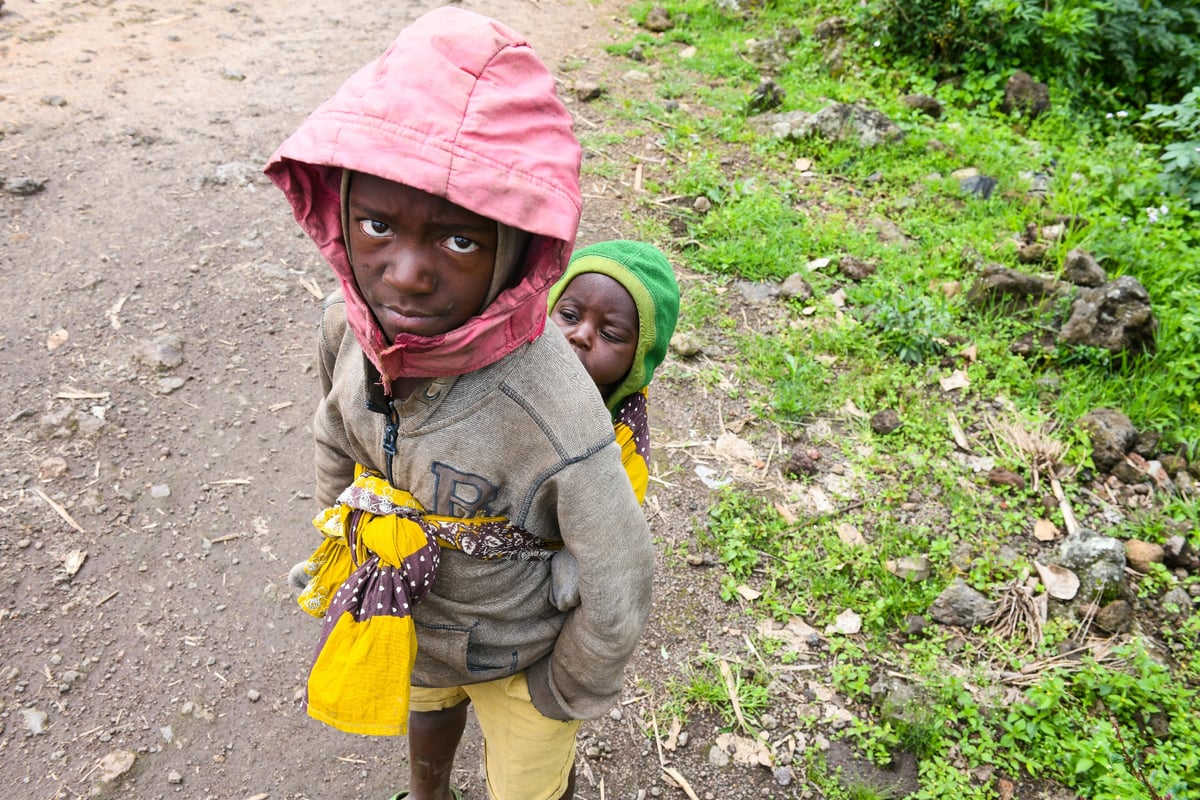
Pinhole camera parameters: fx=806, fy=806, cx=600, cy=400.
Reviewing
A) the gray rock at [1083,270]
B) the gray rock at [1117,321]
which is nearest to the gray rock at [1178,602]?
the gray rock at [1117,321]

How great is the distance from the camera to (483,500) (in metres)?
1.63

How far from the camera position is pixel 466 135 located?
1.23 m

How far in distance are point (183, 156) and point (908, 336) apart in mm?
4775

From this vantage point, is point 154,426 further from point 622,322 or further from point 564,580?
point 564,580

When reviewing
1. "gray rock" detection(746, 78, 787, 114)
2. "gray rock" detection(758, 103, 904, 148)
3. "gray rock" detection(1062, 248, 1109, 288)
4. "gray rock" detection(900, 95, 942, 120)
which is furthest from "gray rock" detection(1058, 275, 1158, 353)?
"gray rock" detection(746, 78, 787, 114)

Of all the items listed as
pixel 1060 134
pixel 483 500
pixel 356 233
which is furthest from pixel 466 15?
pixel 1060 134

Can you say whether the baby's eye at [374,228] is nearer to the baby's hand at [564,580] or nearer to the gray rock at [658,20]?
the baby's hand at [564,580]

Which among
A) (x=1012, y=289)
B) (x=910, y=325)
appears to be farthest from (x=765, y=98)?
(x=910, y=325)

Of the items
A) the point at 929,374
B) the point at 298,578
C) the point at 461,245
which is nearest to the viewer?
the point at 461,245

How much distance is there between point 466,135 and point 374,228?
0.80ft

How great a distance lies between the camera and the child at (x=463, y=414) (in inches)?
49.4

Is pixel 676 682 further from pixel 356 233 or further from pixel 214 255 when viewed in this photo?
pixel 214 255

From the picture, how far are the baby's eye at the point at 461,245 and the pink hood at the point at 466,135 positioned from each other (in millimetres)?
98

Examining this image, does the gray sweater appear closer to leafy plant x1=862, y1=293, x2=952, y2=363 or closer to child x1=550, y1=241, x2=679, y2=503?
child x1=550, y1=241, x2=679, y2=503
